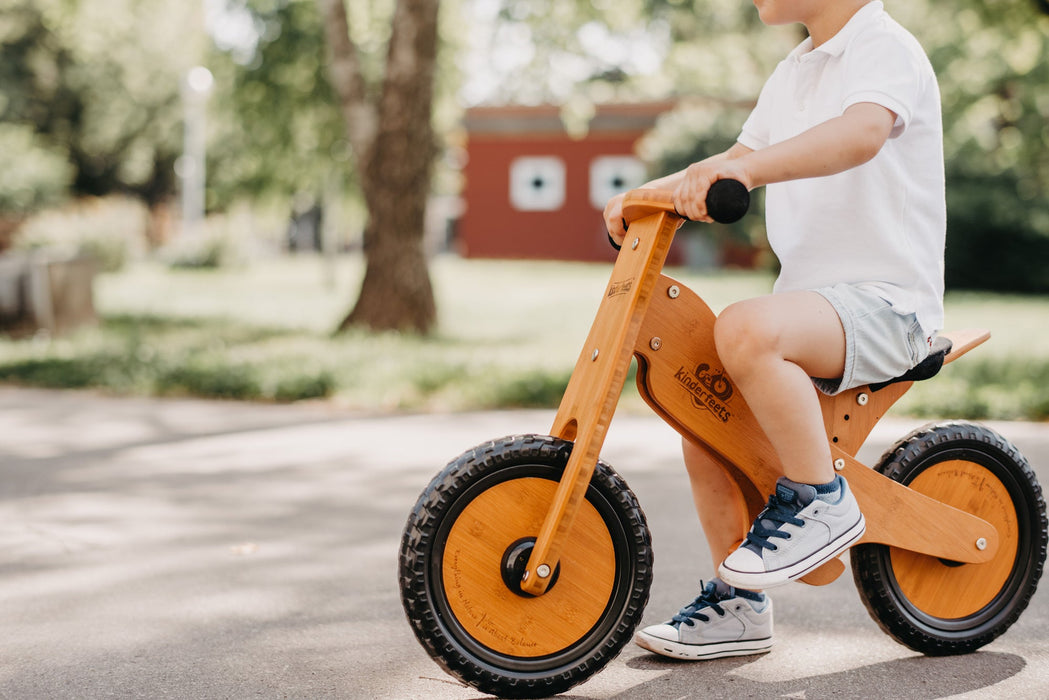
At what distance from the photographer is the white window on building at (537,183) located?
31719 millimetres

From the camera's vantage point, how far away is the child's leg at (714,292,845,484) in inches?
96.8

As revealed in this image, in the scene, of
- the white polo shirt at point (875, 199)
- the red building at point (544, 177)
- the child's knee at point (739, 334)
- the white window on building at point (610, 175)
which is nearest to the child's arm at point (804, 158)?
the white polo shirt at point (875, 199)

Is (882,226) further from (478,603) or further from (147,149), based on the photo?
(147,149)

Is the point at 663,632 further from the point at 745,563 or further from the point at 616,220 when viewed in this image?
the point at 616,220

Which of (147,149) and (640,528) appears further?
(147,149)

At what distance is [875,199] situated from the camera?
258 cm

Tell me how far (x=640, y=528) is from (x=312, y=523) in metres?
2.19

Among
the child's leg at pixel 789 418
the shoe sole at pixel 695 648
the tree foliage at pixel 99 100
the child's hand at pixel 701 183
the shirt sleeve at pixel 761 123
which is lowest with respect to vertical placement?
the shoe sole at pixel 695 648

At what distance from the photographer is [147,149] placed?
4038 cm

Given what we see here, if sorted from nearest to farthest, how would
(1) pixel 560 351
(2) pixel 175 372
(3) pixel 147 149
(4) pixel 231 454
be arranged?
(4) pixel 231 454, (2) pixel 175 372, (1) pixel 560 351, (3) pixel 147 149

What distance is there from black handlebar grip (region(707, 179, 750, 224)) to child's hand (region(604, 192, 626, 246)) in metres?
0.40

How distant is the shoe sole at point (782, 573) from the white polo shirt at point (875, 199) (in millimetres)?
Result: 555

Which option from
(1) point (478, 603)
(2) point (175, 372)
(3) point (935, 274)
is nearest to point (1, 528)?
(1) point (478, 603)

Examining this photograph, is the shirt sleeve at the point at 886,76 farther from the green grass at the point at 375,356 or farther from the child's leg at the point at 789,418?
the green grass at the point at 375,356
